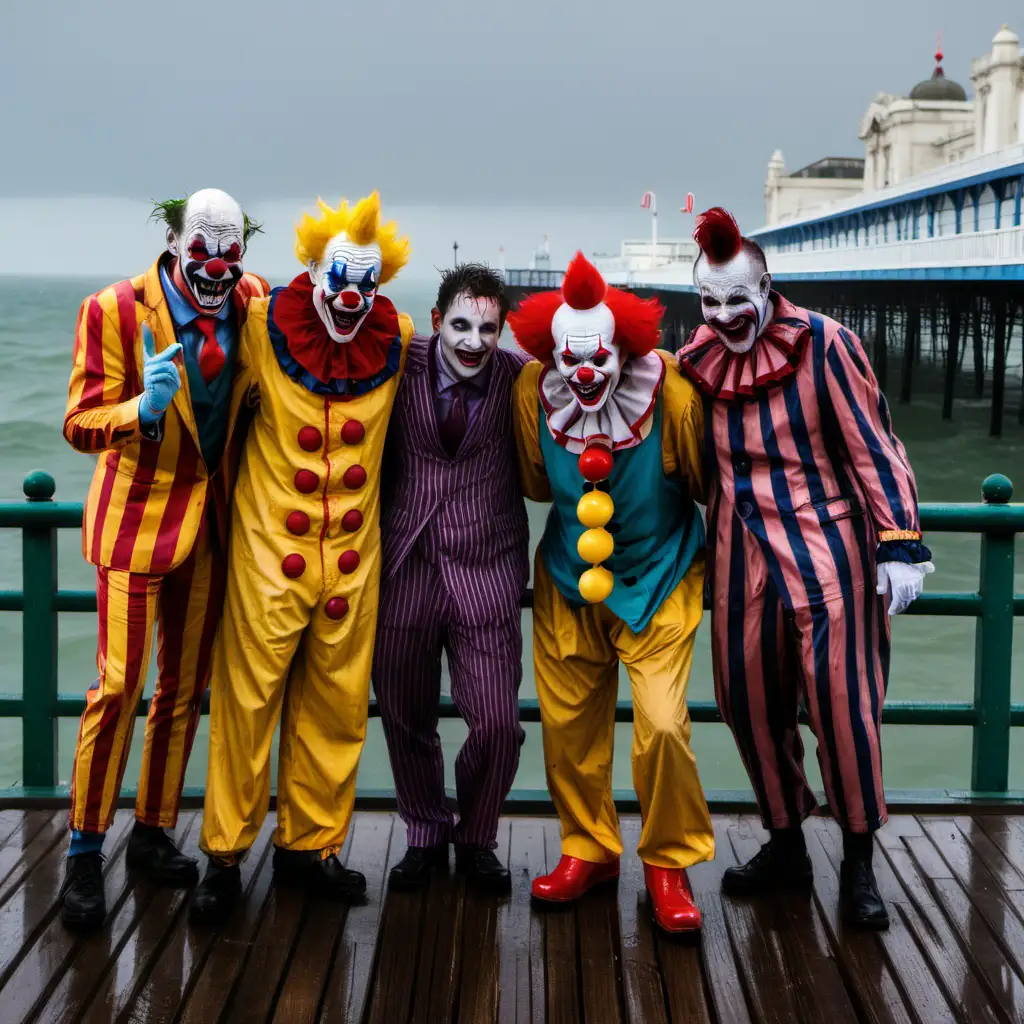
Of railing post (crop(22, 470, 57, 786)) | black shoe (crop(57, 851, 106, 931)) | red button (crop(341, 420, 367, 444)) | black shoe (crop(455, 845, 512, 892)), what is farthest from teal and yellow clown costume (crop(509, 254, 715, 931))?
railing post (crop(22, 470, 57, 786))

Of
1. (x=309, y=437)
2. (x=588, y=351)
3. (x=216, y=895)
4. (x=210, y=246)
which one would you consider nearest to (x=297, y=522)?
(x=309, y=437)

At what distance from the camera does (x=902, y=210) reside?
132ft

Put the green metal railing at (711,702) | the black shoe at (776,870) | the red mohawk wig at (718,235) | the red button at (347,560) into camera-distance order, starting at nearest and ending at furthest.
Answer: the red mohawk wig at (718,235)
the red button at (347,560)
the black shoe at (776,870)
the green metal railing at (711,702)

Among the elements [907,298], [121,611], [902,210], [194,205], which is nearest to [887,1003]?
[121,611]

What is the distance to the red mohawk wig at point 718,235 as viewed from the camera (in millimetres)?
3062

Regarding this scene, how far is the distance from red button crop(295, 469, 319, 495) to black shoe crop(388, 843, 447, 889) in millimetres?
952

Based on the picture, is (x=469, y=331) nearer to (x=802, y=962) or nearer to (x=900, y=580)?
(x=900, y=580)

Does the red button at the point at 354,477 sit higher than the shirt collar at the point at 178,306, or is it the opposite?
the shirt collar at the point at 178,306

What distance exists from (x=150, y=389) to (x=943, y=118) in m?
58.2

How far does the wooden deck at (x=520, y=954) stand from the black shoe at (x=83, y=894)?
44mm

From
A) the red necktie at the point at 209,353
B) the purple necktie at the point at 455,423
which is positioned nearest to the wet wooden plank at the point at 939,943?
the purple necktie at the point at 455,423

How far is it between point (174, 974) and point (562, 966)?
845 mm

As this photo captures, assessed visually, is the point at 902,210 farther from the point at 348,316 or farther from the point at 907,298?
the point at 348,316

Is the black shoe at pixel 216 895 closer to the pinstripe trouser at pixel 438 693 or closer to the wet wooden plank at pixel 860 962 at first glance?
the pinstripe trouser at pixel 438 693
